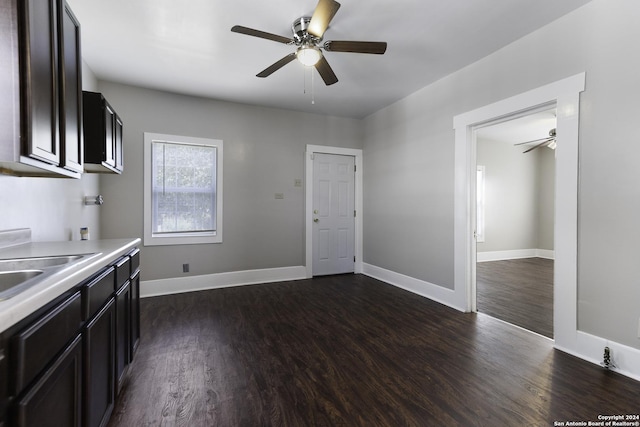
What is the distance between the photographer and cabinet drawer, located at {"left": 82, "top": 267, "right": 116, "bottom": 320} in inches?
47.8

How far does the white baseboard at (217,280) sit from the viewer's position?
3854mm

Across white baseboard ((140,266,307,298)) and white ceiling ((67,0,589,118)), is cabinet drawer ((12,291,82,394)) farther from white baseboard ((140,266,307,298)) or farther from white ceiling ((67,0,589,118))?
white baseboard ((140,266,307,298))

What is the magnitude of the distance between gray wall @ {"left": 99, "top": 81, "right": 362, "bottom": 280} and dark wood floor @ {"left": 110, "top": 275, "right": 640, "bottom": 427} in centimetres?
104

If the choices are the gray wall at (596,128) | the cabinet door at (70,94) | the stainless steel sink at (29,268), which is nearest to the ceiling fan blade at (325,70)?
the gray wall at (596,128)

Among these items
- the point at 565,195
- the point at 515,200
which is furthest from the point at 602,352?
the point at 515,200

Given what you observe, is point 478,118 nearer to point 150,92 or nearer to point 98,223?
point 150,92

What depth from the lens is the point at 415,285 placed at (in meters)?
3.94

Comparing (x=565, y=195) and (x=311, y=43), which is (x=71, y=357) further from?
(x=565, y=195)

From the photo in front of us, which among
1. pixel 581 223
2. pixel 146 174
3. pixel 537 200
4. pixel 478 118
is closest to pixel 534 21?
pixel 478 118

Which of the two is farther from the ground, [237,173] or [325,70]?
[325,70]

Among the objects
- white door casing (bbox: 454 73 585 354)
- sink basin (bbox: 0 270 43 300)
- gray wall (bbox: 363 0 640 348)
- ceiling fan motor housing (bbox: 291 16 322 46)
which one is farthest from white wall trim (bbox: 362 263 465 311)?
sink basin (bbox: 0 270 43 300)

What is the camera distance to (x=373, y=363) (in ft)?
7.16

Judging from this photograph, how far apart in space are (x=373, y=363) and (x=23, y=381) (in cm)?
198

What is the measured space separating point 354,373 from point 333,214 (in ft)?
10.3
